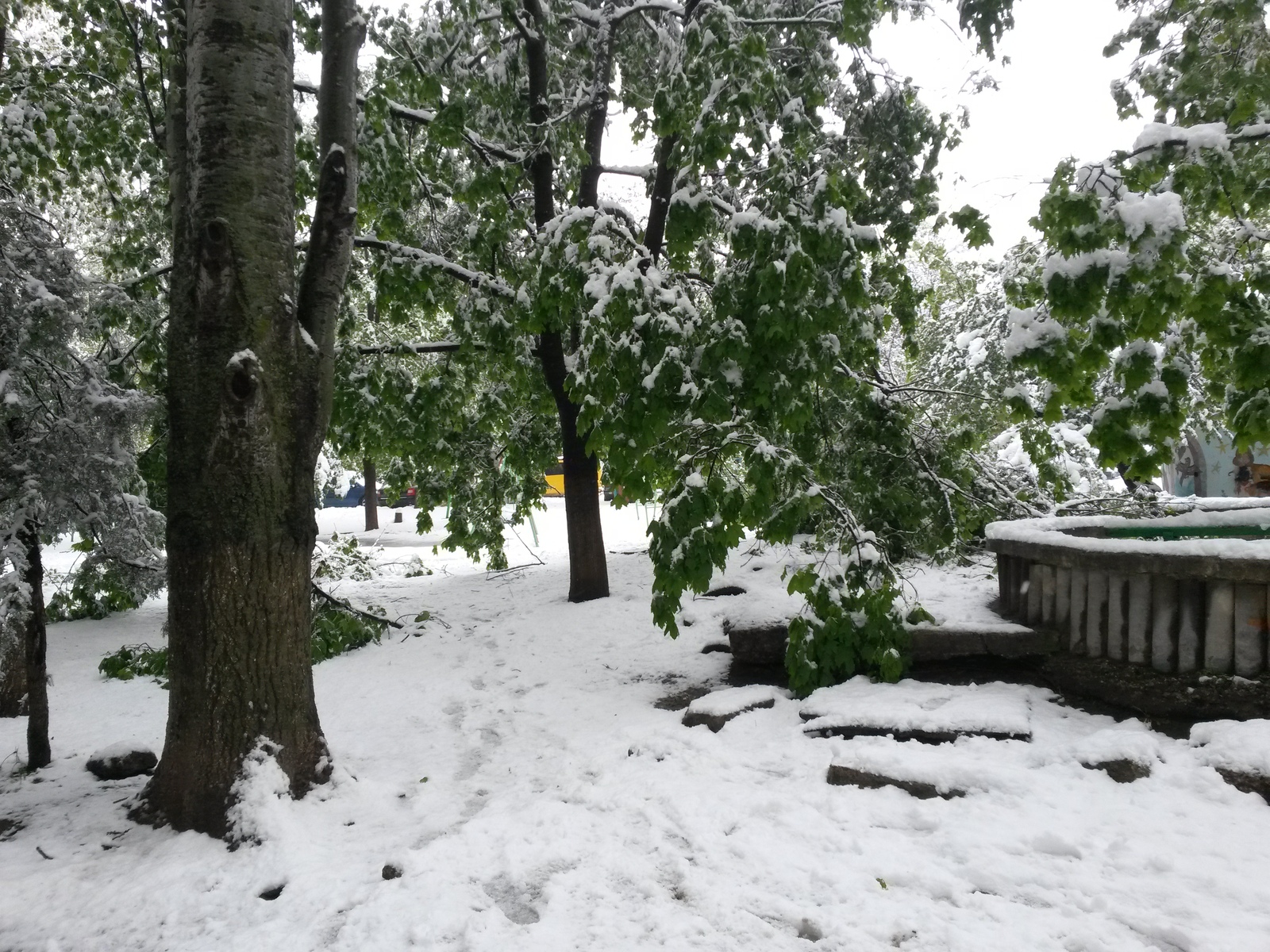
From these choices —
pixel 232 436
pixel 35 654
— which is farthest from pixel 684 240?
pixel 35 654

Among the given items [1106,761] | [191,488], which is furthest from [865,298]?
[191,488]

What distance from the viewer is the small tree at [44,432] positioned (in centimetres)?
423

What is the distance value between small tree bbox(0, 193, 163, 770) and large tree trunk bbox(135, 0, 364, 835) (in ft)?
3.29

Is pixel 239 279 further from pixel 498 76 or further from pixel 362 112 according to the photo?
pixel 498 76

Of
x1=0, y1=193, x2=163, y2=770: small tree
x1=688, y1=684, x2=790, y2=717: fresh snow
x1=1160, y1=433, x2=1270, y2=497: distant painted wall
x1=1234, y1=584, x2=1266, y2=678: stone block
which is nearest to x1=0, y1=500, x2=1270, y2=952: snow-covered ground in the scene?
x1=688, y1=684, x2=790, y2=717: fresh snow

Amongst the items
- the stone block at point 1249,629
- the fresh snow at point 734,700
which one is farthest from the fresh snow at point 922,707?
the stone block at point 1249,629

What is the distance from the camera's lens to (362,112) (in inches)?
308

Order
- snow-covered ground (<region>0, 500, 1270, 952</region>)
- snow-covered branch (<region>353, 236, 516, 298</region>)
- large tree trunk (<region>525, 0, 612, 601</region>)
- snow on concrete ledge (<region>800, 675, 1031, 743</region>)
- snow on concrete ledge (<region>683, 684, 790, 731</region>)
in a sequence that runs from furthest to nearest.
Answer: large tree trunk (<region>525, 0, 612, 601</region>) < snow-covered branch (<region>353, 236, 516, 298</region>) < snow on concrete ledge (<region>683, 684, 790, 731</region>) < snow on concrete ledge (<region>800, 675, 1031, 743</region>) < snow-covered ground (<region>0, 500, 1270, 952</region>)

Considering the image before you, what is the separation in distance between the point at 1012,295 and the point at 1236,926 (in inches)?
132

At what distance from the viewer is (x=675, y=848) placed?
3.46 meters

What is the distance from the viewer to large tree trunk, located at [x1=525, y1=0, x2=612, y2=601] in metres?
8.83

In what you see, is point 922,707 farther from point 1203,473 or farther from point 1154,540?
point 1203,473

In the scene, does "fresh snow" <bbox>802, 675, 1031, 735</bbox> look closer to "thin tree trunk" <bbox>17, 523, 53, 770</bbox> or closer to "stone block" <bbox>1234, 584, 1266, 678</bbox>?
"stone block" <bbox>1234, 584, 1266, 678</bbox>

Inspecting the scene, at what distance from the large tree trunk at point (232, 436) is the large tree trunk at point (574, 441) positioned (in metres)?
4.86
